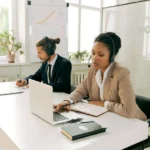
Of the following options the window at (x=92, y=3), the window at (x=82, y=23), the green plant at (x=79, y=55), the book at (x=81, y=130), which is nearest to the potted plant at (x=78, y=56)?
the green plant at (x=79, y=55)

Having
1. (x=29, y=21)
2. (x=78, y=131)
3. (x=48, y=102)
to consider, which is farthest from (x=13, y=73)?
(x=78, y=131)

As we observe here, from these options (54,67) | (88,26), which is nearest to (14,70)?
(54,67)

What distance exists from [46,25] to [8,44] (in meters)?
0.70

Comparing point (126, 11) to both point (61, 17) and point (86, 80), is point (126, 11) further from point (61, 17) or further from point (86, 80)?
point (86, 80)

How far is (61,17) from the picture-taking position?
3.54 metres

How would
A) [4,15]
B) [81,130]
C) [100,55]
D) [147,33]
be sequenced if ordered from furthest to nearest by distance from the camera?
[4,15], [147,33], [100,55], [81,130]

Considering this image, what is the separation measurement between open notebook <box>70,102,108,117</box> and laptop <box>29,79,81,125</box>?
88 millimetres

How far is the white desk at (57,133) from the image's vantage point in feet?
3.00

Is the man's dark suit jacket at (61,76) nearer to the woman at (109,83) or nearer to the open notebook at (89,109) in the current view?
the woman at (109,83)

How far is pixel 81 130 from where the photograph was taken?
39.3 inches

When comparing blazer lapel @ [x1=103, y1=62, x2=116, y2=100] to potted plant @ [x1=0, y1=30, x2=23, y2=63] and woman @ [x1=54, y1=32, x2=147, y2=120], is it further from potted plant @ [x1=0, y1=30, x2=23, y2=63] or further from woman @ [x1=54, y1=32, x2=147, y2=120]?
potted plant @ [x1=0, y1=30, x2=23, y2=63]

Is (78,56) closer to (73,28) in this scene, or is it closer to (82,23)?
(73,28)

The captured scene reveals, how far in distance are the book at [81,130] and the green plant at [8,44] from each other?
2406 mm

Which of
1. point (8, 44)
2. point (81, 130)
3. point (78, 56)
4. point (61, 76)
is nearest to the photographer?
point (81, 130)
